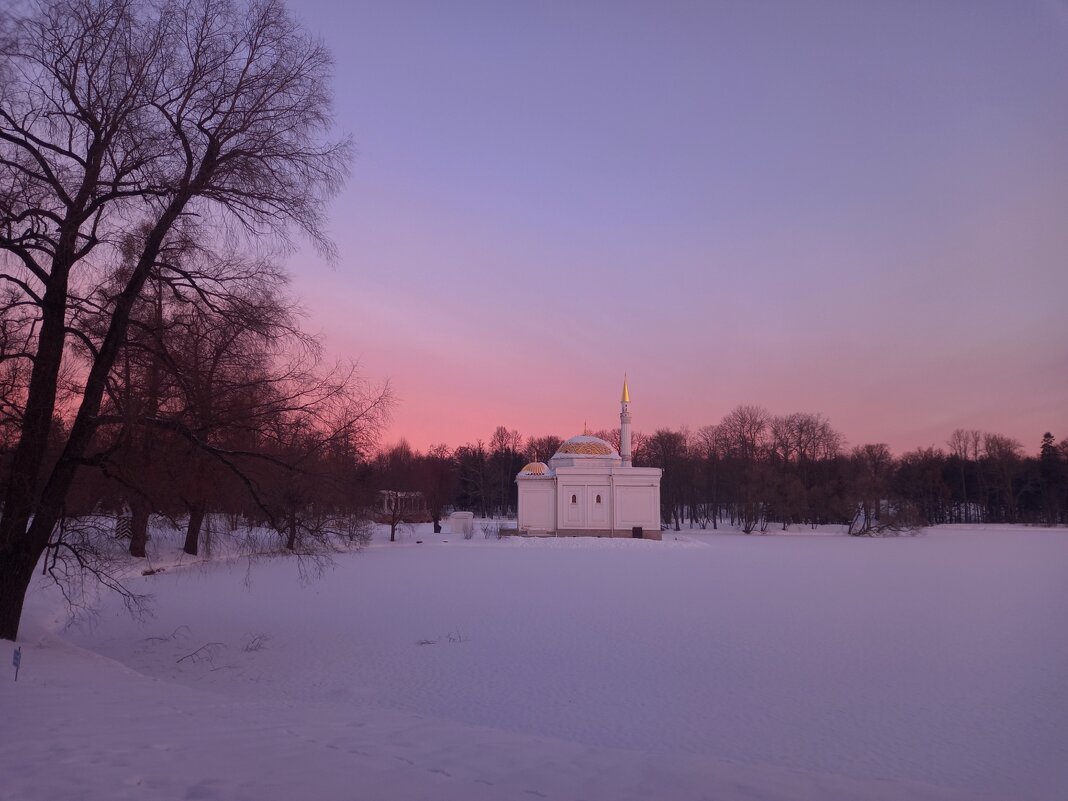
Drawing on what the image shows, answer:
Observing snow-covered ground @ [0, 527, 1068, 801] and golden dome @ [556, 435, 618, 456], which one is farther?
golden dome @ [556, 435, 618, 456]

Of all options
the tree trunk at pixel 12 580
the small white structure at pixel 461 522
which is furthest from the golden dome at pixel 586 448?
the tree trunk at pixel 12 580

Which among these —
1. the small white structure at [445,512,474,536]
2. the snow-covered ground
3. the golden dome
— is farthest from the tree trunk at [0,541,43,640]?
the golden dome

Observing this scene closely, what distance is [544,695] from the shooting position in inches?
448

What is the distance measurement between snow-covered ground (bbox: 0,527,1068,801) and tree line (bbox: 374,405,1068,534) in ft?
162

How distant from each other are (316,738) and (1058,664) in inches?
509

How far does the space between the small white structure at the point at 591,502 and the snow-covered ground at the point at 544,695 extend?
31.7 meters

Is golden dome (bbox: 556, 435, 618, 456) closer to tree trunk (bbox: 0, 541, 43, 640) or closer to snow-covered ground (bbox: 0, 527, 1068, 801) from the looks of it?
snow-covered ground (bbox: 0, 527, 1068, 801)

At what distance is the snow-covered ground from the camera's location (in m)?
6.19

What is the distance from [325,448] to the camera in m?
11.6

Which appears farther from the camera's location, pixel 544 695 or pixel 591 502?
pixel 591 502

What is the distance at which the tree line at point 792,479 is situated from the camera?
250 feet

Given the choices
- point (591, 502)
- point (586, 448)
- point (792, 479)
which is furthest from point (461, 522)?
point (792, 479)

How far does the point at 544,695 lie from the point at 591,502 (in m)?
46.7

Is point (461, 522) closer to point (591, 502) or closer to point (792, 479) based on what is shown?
point (591, 502)
